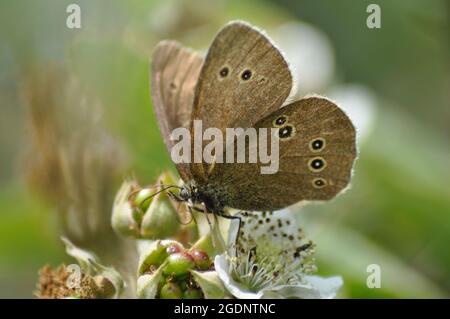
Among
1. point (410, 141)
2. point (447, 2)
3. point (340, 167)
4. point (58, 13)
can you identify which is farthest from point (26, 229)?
point (447, 2)

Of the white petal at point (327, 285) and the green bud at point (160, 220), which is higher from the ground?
the green bud at point (160, 220)

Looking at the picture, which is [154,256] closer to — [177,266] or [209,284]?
[177,266]

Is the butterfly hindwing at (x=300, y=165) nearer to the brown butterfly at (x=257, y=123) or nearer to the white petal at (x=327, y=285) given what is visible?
the brown butterfly at (x=257, y=123)

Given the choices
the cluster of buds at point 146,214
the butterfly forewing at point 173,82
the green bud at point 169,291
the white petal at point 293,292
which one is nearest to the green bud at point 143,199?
the cluster of buds at point 146,214

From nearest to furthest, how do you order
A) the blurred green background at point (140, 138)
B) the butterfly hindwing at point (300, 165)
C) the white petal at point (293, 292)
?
the white petal at point (293, 292)
the butterfly hindwing at point (300, 165)
the blurred green background at point (140, 138)

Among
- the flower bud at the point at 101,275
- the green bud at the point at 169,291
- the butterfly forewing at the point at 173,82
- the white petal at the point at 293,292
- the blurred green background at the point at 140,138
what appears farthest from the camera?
the blurred green background at the point at 140,138

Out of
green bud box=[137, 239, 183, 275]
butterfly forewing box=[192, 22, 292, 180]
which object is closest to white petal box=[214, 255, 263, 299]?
green bud box=[137, 239, 183, 275]

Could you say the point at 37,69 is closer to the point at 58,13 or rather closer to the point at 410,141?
the point at 58,13
